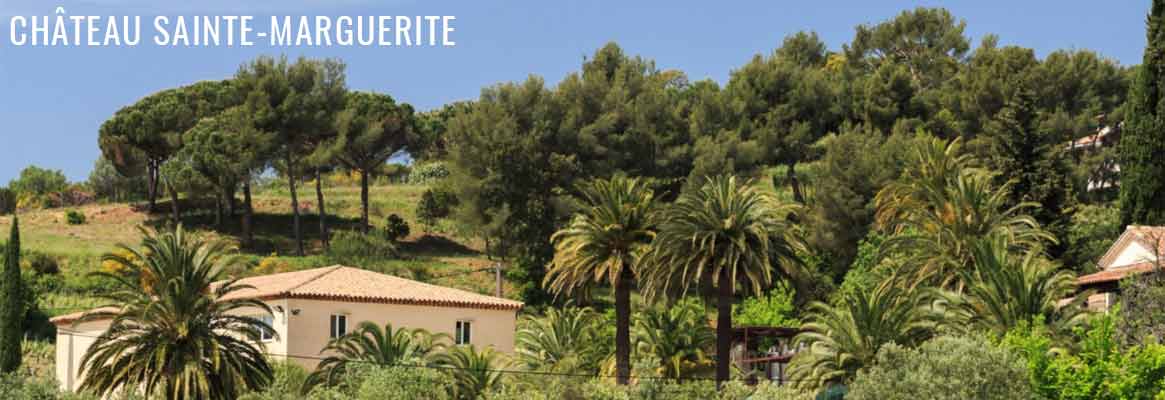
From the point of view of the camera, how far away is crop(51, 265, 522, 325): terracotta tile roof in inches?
2756

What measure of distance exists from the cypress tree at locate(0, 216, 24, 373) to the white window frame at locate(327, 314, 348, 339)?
1287 cm

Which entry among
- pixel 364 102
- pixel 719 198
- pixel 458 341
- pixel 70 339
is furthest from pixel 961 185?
pixel 364 102

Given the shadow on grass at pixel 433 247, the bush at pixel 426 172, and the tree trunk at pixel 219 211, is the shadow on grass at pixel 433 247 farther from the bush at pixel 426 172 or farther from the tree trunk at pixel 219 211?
the bush at pixel 426 172

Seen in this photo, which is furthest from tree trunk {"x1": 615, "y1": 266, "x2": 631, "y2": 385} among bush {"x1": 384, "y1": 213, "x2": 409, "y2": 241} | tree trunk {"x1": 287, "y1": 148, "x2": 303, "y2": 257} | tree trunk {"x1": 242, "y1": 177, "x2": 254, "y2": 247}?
tree trunk {"x1": 242, "y1": 177, "x2": 254, "y2": 247}

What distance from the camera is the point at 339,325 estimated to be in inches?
2781

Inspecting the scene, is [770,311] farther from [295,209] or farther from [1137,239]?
[295,209]

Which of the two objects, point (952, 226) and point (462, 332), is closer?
point (952, 226)

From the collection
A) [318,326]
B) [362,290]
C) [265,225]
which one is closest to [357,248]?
[265,225]

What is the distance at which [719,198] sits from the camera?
213ft

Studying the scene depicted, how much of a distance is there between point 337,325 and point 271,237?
39568 mm

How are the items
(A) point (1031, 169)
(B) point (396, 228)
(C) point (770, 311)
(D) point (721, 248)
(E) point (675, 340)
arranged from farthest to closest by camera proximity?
(B) point (396, 228), (C) point (770, 311), (A) point (1031, 169), (E) point (675, 340), (D) point (721, 248)

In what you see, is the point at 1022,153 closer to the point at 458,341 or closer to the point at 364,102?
the point at 458,341

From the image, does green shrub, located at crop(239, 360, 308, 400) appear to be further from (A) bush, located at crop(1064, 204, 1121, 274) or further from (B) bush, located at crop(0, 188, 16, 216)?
(B) bush, located at crop(0, 188, 16, 216)

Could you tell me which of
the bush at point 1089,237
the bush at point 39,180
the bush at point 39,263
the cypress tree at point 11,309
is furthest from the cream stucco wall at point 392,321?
the bush at point 39,180
